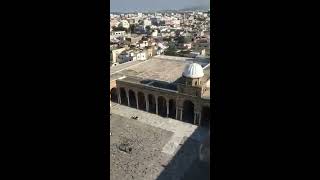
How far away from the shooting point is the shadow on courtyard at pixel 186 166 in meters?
9.05

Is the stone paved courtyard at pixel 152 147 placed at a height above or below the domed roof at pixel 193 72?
below

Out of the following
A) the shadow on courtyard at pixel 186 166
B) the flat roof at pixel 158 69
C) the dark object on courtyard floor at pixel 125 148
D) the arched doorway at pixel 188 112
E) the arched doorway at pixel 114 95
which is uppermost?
the flat roof at pixel 158 69

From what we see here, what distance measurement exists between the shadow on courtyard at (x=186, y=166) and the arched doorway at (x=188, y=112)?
285cm

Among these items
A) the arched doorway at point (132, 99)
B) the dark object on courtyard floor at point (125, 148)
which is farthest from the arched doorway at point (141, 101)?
the dark object on courtyard floor at point (125, 148)

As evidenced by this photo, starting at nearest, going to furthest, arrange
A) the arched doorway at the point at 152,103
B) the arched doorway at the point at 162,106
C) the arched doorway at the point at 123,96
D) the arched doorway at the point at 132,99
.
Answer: the arched doorway at the point at 162,106, the arched doorway at the point at 152,103, the arched doorway at the point at 132,99, the arched doorway at the point at 123,96

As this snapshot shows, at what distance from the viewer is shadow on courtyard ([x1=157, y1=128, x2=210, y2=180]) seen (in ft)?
29.7

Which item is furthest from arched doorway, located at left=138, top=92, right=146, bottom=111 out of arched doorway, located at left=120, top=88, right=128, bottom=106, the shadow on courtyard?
the shadow on courtyard

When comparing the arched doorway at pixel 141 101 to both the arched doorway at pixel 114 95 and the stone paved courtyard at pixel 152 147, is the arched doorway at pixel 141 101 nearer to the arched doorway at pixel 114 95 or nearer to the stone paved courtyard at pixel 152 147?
the stone paved courtyard at pixel 152 147

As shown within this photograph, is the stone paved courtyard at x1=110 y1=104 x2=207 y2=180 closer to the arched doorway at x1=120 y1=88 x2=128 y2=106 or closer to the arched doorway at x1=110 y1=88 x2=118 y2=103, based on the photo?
the arched doorway at x1=120 y1=88 x2=128 y2=106
